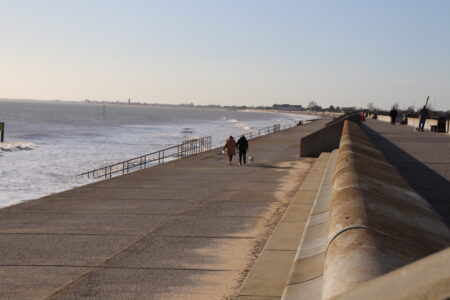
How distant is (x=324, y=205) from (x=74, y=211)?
600 centimetres

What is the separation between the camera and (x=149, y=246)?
10.2 meters

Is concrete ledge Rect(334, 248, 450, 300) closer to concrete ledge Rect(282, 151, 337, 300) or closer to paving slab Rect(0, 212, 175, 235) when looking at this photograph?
concrete ledge Rect(282, 151, 337, 300)

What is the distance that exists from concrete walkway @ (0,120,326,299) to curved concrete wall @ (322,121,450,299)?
2194 millimetres

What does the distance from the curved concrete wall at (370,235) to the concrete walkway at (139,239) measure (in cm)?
219

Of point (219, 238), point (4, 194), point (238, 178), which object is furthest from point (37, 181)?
point (219, 238)

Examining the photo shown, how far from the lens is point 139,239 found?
10734 millimetres

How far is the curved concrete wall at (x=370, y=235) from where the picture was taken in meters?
3.50

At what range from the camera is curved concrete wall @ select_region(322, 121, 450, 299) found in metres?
3.50

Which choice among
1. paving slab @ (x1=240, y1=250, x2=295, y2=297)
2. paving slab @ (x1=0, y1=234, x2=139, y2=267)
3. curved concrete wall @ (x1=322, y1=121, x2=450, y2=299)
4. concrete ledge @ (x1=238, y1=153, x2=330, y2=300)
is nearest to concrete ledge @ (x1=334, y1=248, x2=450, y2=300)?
curved concrete wall @ (x1=322, y1=121, x2=450, y2=299)

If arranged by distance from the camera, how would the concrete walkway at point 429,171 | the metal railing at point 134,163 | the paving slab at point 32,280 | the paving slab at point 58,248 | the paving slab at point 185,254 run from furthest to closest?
the metal railing at point 134,163, the concrete walkway at point 429,171, the paving slab at point 58,248, the paving slab at point 185,254, the paving slab at point 32,280

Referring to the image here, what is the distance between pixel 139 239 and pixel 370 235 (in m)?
7.03

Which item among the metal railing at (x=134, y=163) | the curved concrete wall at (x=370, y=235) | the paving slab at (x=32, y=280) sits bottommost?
the metal railing at (x=134, y=163)

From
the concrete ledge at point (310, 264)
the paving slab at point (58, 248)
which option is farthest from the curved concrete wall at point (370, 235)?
the paving slab at point (58, 248)

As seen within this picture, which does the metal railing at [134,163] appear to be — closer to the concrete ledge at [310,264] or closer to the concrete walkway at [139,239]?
the concrete walkway at [139,239]
